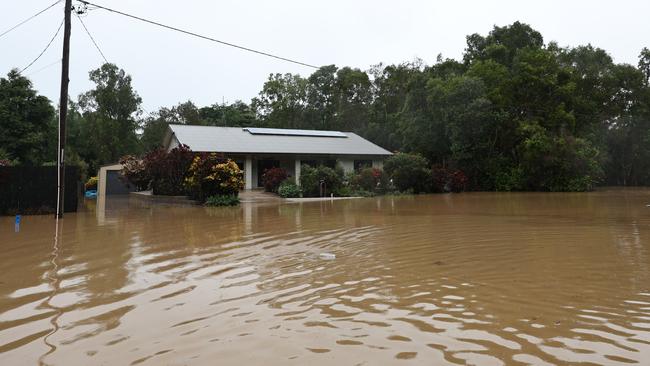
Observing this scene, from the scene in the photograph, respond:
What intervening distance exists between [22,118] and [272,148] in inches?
680

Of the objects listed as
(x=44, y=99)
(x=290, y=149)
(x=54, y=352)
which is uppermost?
(x=44, y=99)

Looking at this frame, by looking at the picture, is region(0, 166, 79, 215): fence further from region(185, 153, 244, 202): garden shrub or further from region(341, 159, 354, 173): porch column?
region(341, 159, 354, 173): porch column

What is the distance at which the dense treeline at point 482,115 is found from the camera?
1212 inches

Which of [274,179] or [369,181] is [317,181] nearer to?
[274,179]

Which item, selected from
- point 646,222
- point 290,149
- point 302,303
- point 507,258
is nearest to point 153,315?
point 302,303

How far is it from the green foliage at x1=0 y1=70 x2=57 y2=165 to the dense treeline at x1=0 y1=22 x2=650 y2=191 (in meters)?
0.07

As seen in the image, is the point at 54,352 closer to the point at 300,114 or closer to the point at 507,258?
the point at 507,258

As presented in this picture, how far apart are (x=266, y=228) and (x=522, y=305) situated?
7745mm

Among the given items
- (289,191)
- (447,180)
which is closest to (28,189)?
(289,191)

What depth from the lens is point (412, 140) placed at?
3403 centimetres

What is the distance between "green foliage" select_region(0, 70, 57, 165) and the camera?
1227 inches

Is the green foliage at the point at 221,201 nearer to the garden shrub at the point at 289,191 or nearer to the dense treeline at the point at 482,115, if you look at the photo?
the garden shrub at the point at 289,191

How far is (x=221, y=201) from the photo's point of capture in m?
20.3

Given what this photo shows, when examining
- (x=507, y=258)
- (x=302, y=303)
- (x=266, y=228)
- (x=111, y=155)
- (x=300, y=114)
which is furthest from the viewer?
(x=300, y=114)
